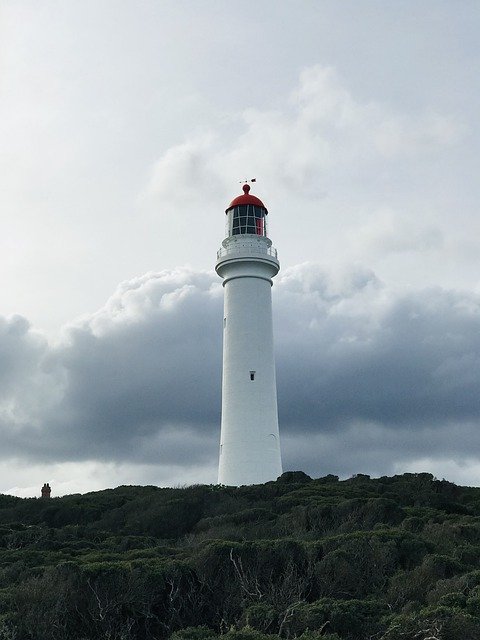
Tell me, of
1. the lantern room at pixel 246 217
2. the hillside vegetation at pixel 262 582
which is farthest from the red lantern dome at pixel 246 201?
the hillside vegetation at pixel 262 582

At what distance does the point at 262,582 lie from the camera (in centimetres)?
1593

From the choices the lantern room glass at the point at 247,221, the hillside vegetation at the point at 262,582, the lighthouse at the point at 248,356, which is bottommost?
the hillside vegetation at the point at 262,582

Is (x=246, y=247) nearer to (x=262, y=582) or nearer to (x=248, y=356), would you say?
(x=248, y=356)

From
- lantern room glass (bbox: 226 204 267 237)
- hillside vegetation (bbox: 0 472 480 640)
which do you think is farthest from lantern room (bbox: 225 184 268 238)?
hillside vegetation (bbox: 0 472 480 640)

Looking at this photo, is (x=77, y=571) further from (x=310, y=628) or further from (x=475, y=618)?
(x=475, y=618)

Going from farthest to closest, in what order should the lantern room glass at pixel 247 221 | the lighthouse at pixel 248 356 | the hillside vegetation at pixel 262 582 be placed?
1. the lantern room glass at pixel 247 221
2. the lighthouse at pixel 248 356
3. the hillside vegetation at pixel 262 582

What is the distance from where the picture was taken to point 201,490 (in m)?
30.7

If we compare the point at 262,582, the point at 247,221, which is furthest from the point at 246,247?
the point at 262,582

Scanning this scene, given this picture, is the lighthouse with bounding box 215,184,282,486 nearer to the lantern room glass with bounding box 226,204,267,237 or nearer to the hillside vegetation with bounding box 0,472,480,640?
the lantern room glass with bounding box 226,204,267,237

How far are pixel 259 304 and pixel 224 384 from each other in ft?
13.4

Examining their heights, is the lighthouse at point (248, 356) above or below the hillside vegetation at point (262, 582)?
above

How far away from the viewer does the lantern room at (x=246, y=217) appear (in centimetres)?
3756

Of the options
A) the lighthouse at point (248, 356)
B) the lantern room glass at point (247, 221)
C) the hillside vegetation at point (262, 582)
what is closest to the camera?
the hillside vegetation at point (262, 582)

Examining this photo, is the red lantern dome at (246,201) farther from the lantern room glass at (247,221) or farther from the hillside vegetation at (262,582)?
the hillside vegetation at (262,582)
